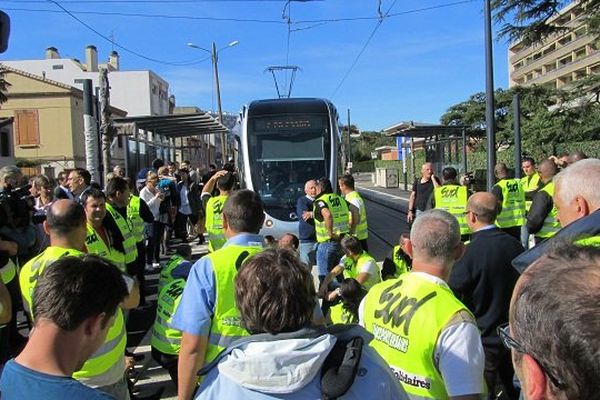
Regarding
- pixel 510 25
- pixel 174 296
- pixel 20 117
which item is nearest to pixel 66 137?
pixel 20 117

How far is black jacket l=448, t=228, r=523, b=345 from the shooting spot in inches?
146

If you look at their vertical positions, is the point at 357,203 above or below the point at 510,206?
above

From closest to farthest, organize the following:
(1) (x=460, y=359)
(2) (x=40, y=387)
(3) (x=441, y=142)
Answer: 1. (2) (x=40, y=387)
2. (1) (x=460, y=359)
3. (3) (x=441, y=142)

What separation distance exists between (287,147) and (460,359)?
995cm

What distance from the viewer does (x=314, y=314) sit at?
2.40 m

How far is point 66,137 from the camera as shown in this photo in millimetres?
42688

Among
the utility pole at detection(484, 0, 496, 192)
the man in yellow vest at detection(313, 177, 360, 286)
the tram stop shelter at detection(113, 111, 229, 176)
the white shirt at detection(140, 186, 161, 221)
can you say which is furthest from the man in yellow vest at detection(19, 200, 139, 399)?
the tram stop shelter at detection(113, 111, 229, 176)

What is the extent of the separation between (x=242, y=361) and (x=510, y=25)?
1668 cm

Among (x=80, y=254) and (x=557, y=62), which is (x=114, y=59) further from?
(x=80, y=254)

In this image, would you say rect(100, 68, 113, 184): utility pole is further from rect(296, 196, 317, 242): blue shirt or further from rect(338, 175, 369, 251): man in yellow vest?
rect(338, 175, 369, 251): man in yellow vest

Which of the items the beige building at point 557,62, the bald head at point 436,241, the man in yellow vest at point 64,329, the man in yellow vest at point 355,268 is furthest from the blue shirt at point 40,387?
the beige building at point 557,62

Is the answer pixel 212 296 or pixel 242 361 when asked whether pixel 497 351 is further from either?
pixel 242 361

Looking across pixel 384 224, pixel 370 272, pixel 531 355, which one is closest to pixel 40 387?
pixel 531 355

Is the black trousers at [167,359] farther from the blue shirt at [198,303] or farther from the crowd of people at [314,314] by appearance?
the blue shirt at [198,303]
